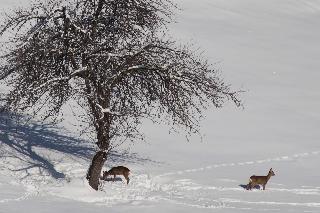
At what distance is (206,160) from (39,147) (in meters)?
5.49

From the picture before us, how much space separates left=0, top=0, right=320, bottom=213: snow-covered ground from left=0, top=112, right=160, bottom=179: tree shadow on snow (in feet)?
0.10

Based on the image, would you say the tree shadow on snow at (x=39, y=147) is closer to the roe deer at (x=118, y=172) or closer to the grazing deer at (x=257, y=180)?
the roe deer at (x=118, y=172)

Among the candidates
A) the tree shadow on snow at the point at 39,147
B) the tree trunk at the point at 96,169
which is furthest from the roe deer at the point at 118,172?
the tree shadow on snow at the point at 39,147

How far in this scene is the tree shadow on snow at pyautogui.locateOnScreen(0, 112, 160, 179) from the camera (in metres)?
18.9

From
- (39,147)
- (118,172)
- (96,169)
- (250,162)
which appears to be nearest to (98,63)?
(96,169)

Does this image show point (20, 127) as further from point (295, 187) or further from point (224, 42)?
point (224, 42)

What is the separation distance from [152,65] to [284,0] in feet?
157

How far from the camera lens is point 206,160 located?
21734 mm

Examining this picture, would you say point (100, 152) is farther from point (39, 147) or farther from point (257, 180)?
point (257, 180)

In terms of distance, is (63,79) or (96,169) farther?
(96,169)

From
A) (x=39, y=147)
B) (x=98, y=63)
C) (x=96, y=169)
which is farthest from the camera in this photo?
(x=39, y=147)

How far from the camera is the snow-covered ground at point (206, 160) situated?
1677 cm

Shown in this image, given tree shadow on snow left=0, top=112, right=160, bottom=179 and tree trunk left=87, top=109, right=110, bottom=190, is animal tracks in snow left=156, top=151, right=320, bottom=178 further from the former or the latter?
tree trunk left=87, top=109, right=110, bottom=190

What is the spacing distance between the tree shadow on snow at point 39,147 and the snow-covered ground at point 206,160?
3 cm
